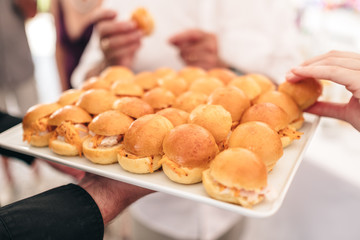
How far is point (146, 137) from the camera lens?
108 centimetres

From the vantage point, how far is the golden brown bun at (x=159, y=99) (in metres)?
1.35

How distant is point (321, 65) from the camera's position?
1152 mm

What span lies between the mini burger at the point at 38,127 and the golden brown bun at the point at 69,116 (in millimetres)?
39

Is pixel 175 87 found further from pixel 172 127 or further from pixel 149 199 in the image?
pixel 149 199

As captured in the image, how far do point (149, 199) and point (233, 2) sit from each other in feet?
5.89

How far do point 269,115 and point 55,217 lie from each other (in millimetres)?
830

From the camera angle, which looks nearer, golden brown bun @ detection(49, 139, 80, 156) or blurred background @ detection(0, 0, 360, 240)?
golden brown bun @ detection(49, 139, 80, 156)

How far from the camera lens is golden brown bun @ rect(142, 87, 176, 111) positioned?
1.35m

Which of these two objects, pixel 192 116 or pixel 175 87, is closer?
pixel 192 116

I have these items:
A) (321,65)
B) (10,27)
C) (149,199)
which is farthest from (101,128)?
(10,27)

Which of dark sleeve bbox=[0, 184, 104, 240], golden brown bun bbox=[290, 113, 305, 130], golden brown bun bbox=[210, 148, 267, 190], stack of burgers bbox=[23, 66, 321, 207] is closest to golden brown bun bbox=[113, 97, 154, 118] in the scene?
stack of burgers bbox=[23, 66, 321, 207]

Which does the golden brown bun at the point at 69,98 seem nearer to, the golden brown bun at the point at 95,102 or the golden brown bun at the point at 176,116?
the golden brown bun at the point at 95,102

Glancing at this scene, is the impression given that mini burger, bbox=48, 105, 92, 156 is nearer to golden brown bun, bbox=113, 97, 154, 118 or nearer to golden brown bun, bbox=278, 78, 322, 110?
golden brown bun, bbox=113, 97, 154, 118

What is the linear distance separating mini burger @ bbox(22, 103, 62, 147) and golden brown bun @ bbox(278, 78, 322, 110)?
1027 mm
